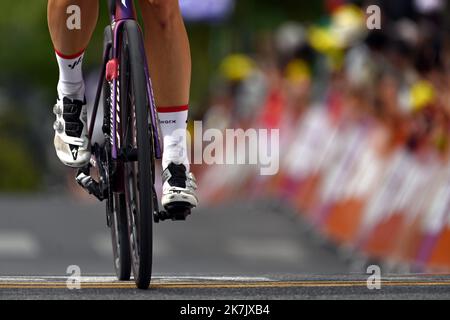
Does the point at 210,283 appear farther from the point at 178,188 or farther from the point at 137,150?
the point at 137,150

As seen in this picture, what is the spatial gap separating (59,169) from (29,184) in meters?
8.26

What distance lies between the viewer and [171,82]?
7734 millimetres

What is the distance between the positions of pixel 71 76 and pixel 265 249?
935cm

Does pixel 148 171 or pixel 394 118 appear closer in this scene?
pixel 148 171

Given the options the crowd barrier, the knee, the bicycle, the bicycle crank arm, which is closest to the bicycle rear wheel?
the bicycle

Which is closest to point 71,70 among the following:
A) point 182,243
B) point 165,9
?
point 165,9

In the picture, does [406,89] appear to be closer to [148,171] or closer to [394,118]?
[394,118]

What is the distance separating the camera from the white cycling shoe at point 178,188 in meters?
7.60

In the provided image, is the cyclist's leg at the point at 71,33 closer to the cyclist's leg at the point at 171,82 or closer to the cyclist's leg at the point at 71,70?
the cyclist's leg at the point at 71,70

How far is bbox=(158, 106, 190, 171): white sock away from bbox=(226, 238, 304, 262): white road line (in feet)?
28.7

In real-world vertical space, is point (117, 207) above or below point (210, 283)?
above
